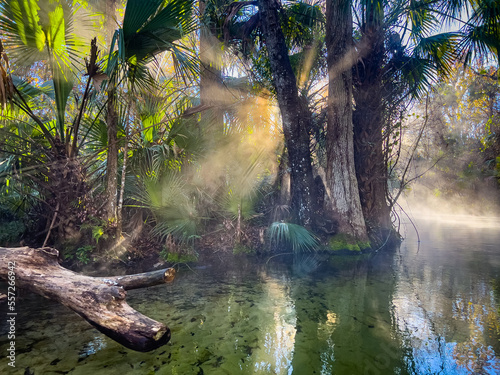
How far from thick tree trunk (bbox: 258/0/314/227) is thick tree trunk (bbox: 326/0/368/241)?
50cm

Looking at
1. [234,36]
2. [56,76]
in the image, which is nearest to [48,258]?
[56,76]

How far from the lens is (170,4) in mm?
3928

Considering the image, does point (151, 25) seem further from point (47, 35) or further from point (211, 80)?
point (211, 80)

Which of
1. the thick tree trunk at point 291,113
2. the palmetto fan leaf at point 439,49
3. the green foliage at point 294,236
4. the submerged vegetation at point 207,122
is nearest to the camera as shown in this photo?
the submerged vegetation at point 207,122

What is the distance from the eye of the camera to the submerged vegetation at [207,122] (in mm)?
4203

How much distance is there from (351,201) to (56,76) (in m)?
5.49

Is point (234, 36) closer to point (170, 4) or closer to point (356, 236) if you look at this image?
point (170, 4)

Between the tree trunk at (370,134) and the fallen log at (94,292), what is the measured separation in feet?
18.4

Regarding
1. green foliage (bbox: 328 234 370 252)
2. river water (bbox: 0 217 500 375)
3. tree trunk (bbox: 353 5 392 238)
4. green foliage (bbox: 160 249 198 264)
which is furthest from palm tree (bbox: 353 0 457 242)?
green foliage (bbox: 160 249 198 264)

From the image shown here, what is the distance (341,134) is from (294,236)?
7.70 ft

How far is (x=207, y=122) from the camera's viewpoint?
6.18m

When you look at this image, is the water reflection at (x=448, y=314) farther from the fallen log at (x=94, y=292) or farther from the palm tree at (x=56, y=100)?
the palm tree at (x=56, y=100)

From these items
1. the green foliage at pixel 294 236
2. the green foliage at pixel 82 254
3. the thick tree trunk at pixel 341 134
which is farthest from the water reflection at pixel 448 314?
the green foliage at pixel 82 254

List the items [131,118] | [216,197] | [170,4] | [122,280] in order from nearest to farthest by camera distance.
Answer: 1. [122,280]
2. [170,4]
3. [131,118]
4. [216,197]
